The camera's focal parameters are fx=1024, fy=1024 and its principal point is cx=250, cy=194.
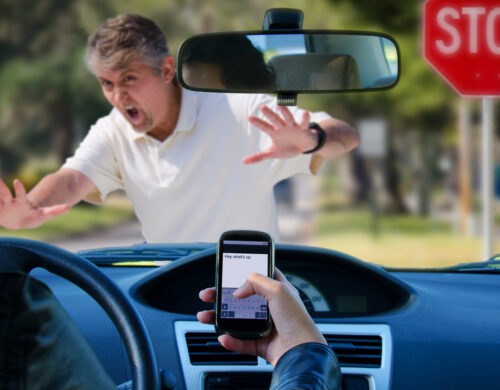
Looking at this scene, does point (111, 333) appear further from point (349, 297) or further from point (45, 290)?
Result: point (45, 290)

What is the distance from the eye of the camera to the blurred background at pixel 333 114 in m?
24.1

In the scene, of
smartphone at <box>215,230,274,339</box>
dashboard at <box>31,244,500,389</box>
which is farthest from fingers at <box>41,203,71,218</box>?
smartphone at <box>215,230,274,339</box>

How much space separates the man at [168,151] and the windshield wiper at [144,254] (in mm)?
358

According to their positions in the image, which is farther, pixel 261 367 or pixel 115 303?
pixel 261 367

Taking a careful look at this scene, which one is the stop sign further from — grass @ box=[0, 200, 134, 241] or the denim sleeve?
grass @ box=[0, 200, 134, 241]

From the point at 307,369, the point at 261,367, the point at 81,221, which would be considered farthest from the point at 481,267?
the point at 81,221

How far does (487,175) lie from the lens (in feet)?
16.1

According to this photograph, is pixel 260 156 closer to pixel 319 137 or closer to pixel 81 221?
pixel 319 137

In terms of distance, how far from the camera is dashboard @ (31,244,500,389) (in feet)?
8.34

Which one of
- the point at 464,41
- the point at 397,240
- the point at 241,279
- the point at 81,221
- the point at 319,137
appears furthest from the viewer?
the point at 81,221

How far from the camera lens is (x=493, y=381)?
99.8 inches

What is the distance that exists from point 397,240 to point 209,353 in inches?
912

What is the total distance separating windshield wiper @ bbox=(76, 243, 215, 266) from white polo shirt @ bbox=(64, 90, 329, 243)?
1.40 ft

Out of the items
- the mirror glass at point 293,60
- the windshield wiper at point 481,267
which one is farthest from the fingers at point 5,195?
the windshield wiper at point 481,267
